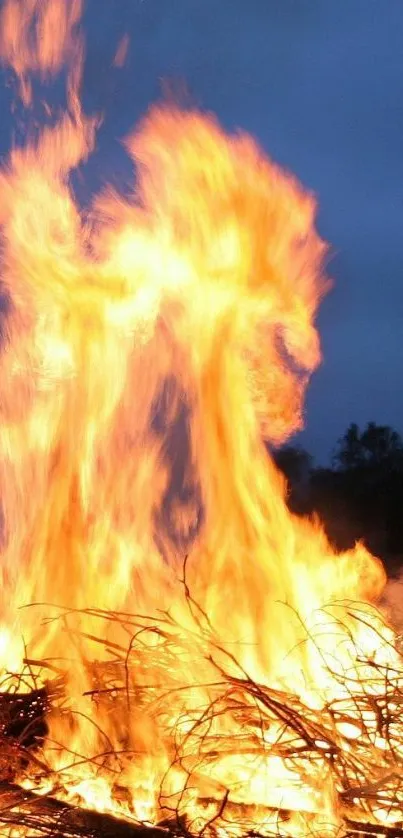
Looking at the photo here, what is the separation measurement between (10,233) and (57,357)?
2.72ft

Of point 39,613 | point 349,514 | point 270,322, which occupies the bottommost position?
point 39,613

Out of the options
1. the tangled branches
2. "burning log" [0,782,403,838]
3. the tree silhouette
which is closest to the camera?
"burning log" [0,782,403,838]

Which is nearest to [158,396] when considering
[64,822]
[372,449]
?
[64,822]

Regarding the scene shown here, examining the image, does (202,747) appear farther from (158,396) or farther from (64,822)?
(158,396)

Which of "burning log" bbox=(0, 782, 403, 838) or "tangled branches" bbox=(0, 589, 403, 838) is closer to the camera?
"burning log" bbox=(0, 782, 403, 838)

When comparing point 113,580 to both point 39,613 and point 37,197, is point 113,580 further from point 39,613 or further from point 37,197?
point 37,197

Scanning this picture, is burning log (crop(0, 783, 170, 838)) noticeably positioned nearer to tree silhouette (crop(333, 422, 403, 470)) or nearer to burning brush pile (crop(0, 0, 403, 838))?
burning brush pile (crop(0, 0, 403, 838))

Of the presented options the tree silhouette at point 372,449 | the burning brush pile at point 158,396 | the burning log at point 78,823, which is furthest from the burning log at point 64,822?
the tree silhouette at point 372,449

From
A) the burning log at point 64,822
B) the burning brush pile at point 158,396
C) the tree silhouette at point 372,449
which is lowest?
the burning log at point 64,822

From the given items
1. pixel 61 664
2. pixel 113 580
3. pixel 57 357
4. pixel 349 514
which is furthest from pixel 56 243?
pixel 349 514

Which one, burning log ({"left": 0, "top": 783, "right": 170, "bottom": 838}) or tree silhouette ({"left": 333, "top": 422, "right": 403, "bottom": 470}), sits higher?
tree silhouette ({"left": 333, "top": 422, "right": 403, "bottom": 470})

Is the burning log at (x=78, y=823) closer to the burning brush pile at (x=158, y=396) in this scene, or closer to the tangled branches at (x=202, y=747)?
the tangled branches at (x=202, y=747)

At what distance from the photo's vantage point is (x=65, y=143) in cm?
625

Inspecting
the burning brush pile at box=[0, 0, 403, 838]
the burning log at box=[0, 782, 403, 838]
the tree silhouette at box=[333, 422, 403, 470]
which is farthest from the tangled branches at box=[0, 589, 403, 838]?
the tree silhouette at box=[333, 422, 403, 470]
